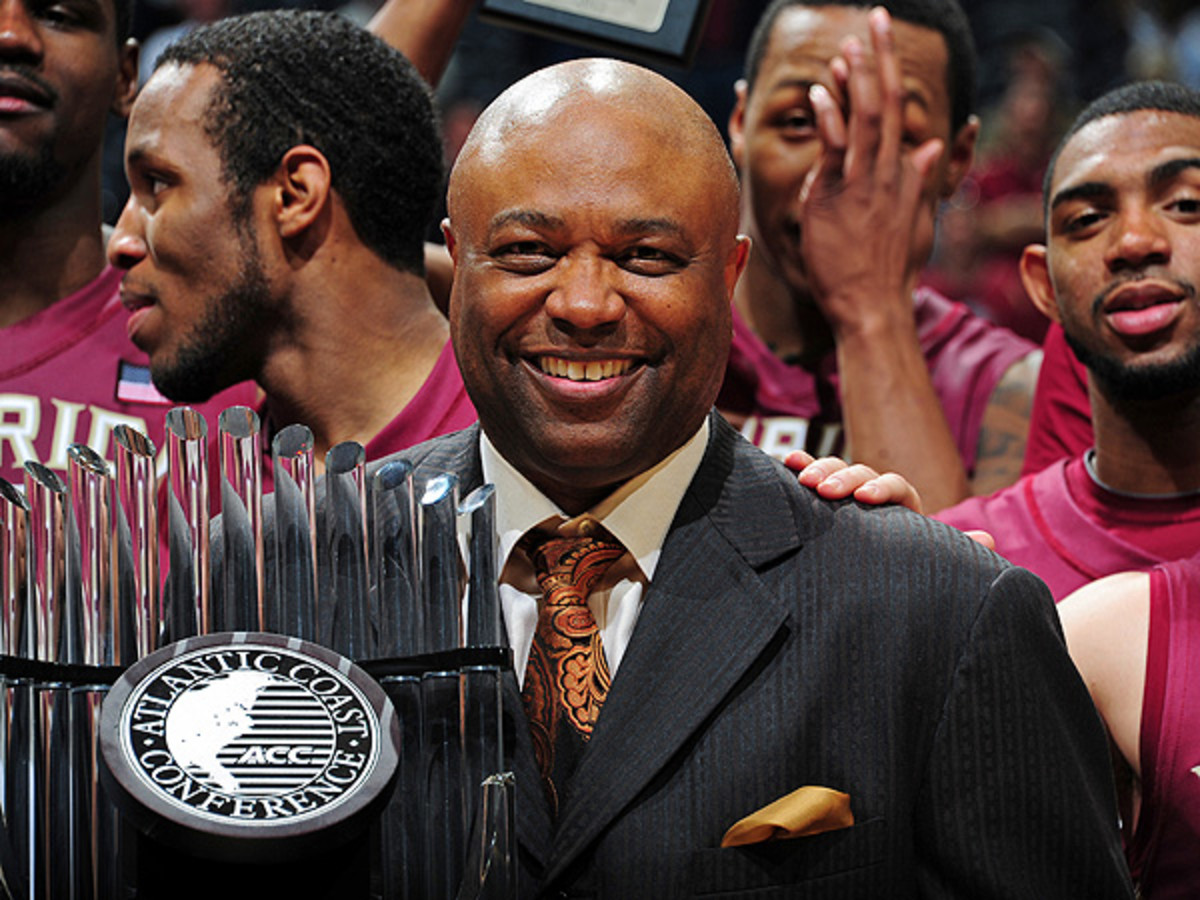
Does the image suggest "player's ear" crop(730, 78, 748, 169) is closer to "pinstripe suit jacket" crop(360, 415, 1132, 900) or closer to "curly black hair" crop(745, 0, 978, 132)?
"curly black hair" crop(745, 0, 978, 132)

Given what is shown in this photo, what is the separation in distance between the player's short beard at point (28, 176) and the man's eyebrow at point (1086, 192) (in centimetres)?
170

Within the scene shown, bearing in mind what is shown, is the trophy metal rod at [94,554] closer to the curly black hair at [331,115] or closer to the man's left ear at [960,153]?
the curly black hair at [331,115]

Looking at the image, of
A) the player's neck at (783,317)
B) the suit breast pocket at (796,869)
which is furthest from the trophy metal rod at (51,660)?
the player's neck at (783,317)

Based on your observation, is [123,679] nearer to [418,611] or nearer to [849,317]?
[418,611]

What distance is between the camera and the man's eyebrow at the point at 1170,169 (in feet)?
9.05

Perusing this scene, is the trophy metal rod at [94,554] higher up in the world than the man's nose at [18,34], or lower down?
lower down

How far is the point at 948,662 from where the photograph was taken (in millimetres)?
1787

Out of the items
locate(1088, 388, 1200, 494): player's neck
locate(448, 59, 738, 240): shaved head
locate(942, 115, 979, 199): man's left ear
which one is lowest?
locate(1088, 388, 1200, 494): player's neck

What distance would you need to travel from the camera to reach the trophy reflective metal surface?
1.55 m

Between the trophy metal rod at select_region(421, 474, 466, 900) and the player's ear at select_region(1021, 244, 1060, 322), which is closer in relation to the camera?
the trophy metal rod at select_region(421, 474, 466, 900)

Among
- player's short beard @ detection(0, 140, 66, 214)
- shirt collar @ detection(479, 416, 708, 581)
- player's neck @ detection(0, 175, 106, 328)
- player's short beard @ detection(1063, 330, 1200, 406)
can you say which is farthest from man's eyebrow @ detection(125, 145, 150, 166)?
player's short beard @ detection(1063, 330, 1200, 406)

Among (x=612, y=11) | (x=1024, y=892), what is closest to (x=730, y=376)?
(x=612, y=11)

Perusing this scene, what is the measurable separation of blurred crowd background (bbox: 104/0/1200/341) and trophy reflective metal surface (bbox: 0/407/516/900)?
538 centimetres

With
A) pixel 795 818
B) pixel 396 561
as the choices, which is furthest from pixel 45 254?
pixel 795 818
